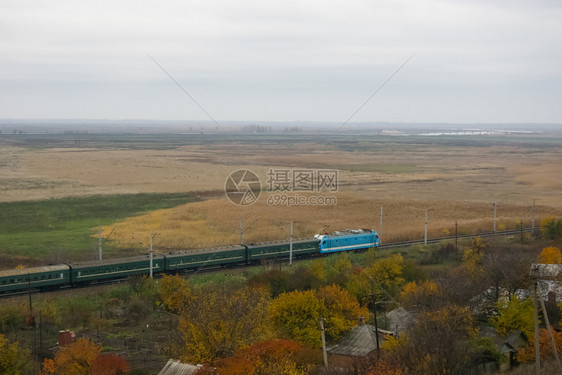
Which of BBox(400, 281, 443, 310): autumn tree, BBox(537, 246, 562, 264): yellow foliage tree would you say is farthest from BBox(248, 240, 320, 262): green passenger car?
BBox(537, 246, 562, 264): yellow foliage tree

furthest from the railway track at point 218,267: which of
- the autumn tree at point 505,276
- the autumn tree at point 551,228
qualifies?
the autumn tree at point 505,276

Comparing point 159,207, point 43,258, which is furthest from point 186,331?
point 159,207

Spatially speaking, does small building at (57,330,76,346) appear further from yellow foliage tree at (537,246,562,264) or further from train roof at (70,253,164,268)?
yellow foliage tree at (537,246,562,264)

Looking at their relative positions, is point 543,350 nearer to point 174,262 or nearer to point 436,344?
point 436,344

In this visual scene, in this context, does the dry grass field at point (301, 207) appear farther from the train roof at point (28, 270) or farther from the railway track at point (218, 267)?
the train roof at point (28, 270)

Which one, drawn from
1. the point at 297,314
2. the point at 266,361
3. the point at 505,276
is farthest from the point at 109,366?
the point at 505,276

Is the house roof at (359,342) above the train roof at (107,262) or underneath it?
underneath
